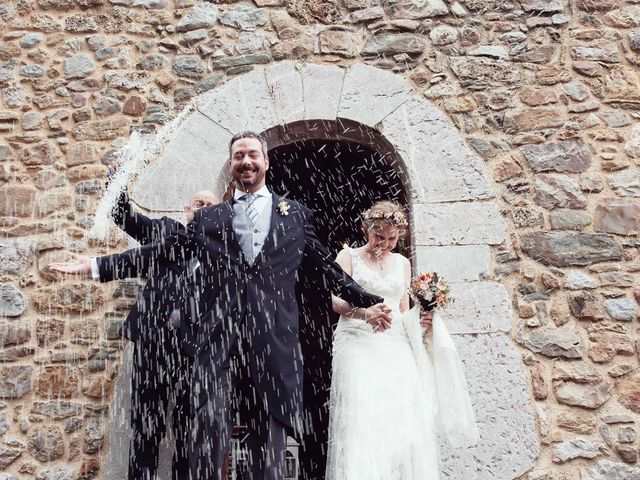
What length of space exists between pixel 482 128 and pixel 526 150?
0.96 ft

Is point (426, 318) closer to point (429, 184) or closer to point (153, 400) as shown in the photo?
point (429, 184)

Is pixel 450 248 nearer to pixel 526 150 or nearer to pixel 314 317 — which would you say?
pixel 526 150

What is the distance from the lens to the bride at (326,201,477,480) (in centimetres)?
326

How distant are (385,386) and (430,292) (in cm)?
52

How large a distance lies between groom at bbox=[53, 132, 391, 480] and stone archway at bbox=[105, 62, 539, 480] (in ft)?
2.63

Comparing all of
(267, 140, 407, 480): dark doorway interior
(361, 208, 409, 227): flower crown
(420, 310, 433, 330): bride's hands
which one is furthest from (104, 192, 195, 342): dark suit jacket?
(420, 310, 433, 330): bride's hands

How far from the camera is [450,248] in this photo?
4082mm

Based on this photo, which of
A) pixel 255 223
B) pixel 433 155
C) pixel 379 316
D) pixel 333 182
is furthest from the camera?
pixel 333 182

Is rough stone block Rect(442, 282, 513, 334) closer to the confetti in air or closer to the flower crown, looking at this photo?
the flower crown

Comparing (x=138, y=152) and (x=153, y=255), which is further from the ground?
(x=138, y=152)

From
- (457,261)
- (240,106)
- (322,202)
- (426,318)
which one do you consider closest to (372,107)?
(240,106)

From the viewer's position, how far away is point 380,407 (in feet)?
11.2

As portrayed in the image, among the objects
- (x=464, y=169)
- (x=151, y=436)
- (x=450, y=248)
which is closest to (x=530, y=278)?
(x=450, y=248)

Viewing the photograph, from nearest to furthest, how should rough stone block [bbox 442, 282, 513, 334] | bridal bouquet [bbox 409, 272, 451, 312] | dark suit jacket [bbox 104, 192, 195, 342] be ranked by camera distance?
dark suit jacket [bbox 104, 192, 195, 342], bridal bouquet [bbox 409, 272, 451, 312], rough stone block [bbox 442, 282, 513, 334]
